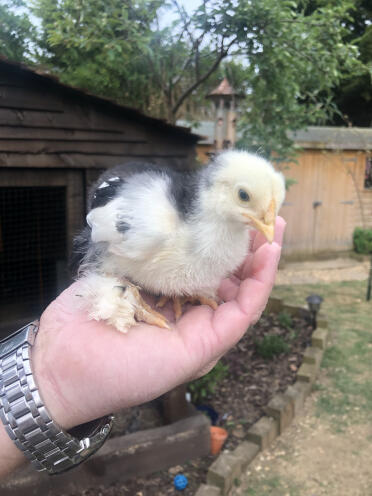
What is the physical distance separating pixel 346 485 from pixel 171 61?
4701 mm

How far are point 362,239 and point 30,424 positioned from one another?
1044 centimetres

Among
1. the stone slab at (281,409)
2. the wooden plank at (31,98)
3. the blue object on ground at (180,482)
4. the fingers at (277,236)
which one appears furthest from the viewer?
the stone slab at (281,409)

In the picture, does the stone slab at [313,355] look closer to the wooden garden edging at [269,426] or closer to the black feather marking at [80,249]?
the wooden garden edging at [269,426]

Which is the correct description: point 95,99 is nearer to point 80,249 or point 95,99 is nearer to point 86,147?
point 86,147

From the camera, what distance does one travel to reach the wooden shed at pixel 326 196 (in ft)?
31.0

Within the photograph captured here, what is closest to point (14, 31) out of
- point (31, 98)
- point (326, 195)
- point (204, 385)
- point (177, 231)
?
point (31, 98)

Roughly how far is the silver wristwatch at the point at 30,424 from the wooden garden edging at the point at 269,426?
1.79 m

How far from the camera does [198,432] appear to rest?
3420 mm

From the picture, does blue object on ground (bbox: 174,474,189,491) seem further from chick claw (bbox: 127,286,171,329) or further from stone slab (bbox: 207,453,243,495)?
chick claw (bbox: 127,286,171,329)

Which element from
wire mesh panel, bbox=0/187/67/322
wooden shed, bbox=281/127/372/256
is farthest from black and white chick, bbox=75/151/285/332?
wooden shed, bbox=281/127/372/256

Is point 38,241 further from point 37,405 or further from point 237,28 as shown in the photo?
point 37,405

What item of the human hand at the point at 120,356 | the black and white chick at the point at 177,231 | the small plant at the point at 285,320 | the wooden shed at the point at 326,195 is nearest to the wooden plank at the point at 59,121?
the black and white chick at the point at 177,231

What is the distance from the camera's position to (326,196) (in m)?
10.1

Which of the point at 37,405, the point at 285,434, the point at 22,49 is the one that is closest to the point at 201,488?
the point at 285,434
